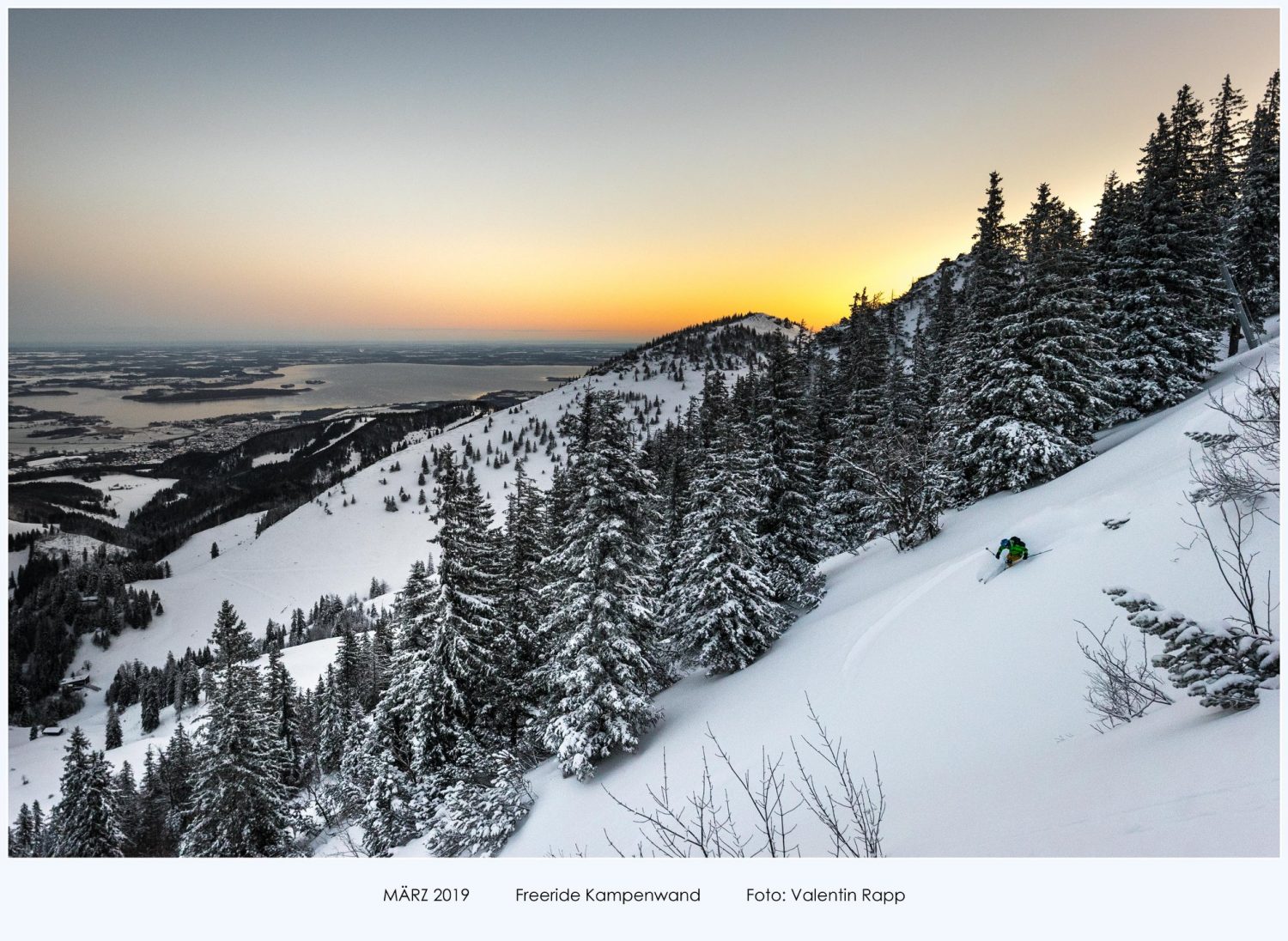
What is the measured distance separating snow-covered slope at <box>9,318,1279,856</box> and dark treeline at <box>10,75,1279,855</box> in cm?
151

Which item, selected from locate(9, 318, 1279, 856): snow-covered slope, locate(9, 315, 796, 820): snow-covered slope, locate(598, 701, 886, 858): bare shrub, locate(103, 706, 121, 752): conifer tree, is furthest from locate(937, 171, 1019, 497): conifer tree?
locate(103, 706, 121, 752): conifer tree

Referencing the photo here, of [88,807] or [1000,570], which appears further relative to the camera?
[88,807]

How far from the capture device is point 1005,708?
610cm

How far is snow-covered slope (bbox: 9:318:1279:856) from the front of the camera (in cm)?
374

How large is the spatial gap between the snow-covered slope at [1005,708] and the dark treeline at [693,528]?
151cm

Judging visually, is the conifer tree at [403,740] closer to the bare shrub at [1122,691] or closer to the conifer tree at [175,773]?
the bare shrub at [1122,691]

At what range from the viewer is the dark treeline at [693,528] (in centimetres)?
1335

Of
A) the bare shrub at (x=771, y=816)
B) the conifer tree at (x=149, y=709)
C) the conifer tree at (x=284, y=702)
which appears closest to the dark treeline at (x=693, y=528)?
the bare shrub at (x=771, y=816)

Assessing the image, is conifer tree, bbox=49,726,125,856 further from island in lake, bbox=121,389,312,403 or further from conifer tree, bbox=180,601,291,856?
island in lake, bbox=121,389,312,403

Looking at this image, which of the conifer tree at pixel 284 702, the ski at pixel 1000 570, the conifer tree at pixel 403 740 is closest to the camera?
the ski at pixel 1000 570

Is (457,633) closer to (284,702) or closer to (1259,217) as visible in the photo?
(284,702)

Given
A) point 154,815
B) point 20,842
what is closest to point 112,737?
point 154,815

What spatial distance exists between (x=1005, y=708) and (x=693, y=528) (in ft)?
34.6
